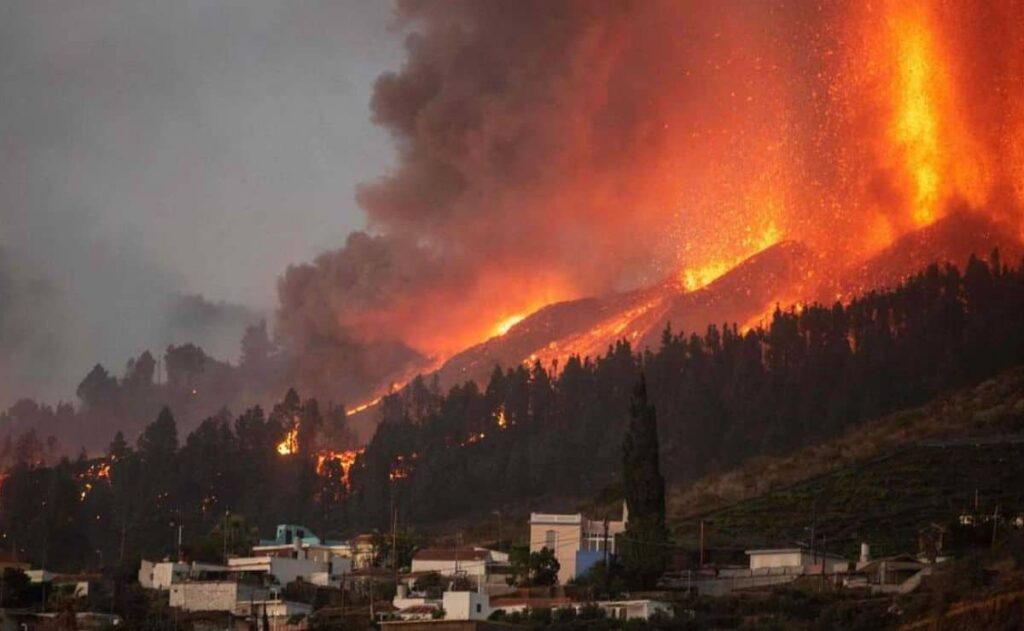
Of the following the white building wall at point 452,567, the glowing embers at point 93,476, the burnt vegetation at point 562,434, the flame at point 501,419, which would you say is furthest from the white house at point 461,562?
the glowing embers at point 93,476

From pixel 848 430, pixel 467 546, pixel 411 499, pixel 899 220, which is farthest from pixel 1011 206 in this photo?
pixel 467 546

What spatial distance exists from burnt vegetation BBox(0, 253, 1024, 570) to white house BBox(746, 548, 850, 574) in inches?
834

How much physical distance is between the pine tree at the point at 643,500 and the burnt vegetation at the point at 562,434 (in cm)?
1562

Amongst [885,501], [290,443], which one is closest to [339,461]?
[290,443]

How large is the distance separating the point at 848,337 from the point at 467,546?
103 feet

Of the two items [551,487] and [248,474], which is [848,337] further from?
[248,474]

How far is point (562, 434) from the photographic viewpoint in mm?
115312

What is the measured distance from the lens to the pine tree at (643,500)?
239ft

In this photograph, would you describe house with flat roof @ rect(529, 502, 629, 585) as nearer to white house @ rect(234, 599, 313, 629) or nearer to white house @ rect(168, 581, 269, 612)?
white house @ rect(234, 599, 313, 629)

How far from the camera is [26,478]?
11956cm

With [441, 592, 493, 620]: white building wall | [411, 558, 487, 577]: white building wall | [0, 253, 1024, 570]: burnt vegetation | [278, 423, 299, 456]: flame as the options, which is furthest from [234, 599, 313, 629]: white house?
[278, 423, 299, 456]: flame

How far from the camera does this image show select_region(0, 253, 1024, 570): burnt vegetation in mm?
107188

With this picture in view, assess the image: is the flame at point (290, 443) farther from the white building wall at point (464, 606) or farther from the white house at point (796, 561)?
the white building wall at point (464, 606)

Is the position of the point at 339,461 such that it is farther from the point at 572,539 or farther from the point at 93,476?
the point at 572,539
